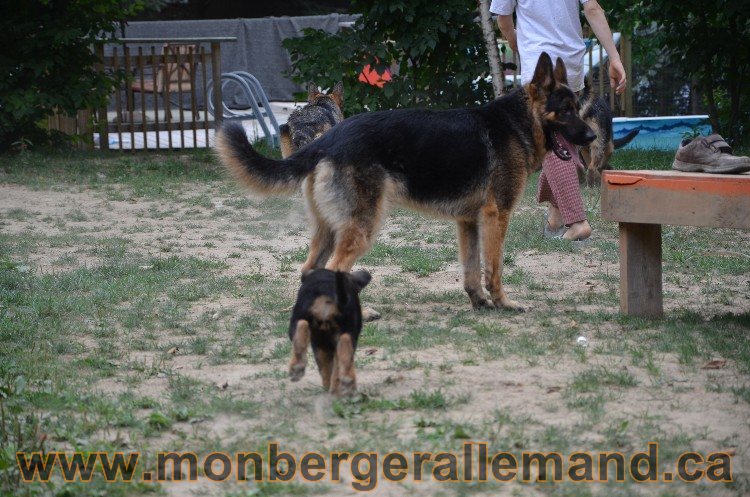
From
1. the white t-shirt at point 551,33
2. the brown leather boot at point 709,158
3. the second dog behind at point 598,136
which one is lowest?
the brown leather boot at point 709,158

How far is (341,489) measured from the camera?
11.1 feet

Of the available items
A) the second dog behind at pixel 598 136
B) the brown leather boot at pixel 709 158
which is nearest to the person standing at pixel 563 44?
the brown leather boot at pixel 709 158

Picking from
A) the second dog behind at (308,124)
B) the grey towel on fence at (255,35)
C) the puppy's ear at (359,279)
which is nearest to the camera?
the puppy's ear at (359,279)

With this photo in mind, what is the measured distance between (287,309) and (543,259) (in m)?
2.54

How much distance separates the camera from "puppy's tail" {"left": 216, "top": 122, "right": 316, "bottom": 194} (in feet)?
18.4

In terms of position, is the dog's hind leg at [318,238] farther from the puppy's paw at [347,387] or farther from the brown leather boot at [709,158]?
the brown leather boot at [709,158]

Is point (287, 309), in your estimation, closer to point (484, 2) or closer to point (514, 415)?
point (514, 415)

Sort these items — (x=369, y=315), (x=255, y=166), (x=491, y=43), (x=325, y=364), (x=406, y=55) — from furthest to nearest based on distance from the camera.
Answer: (x=406, y=55) → (x=491, y=43) → (x=369, y=315) → (x=255, y=166) → (x=325, y=364)

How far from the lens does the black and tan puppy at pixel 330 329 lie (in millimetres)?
4117

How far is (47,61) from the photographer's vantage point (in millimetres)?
13695

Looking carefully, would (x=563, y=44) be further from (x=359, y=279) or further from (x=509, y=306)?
(x=359, y=279)

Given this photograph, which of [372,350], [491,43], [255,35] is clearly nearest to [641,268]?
[372,350]

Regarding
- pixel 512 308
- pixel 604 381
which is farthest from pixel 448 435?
pixel 512 308

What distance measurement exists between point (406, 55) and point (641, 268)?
822cm
